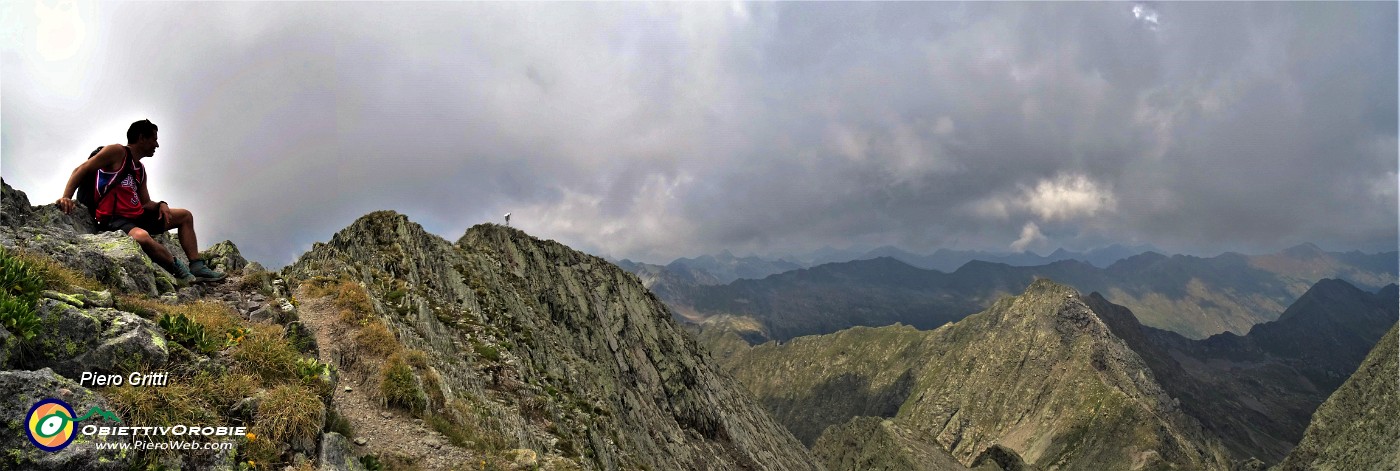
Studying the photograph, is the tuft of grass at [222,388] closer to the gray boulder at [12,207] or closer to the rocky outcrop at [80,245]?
the rocky outcrop at [80,245]

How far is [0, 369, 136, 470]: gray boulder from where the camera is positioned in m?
6.80

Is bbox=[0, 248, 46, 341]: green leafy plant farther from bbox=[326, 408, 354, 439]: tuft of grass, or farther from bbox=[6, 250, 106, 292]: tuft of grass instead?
bbox=[326, 408, 354, 439]: tuft of grass

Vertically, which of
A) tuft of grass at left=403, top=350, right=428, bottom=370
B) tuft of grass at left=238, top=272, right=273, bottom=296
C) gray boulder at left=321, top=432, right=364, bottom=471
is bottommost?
gray boulder at left=321, top=432, right=364, bottom=471

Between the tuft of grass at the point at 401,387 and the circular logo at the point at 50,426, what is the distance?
21.6 ft

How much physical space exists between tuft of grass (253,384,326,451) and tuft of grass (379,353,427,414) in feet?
12.2

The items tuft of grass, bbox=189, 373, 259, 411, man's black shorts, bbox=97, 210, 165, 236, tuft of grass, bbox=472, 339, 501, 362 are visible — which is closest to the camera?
tuft of grass, bbox=189, 373, 259, 411

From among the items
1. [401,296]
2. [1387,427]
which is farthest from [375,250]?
[1387,427]

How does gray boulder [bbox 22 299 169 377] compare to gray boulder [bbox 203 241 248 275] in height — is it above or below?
below

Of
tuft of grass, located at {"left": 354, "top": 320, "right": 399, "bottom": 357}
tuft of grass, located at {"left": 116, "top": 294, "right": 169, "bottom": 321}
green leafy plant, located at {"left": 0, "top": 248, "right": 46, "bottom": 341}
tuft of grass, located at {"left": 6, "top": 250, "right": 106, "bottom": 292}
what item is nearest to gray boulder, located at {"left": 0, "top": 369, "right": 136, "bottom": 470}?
green leafy plant, located at {"left": 0, "top": 248, "right": 46, "bottom": 341}

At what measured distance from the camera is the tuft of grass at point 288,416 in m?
9.19

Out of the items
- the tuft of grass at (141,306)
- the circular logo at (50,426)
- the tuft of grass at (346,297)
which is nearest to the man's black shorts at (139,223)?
the tuft of grass at (141,306)

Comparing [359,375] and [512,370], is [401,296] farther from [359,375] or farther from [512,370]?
[359,375]

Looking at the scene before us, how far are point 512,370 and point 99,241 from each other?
16.1m

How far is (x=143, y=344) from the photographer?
914cm
